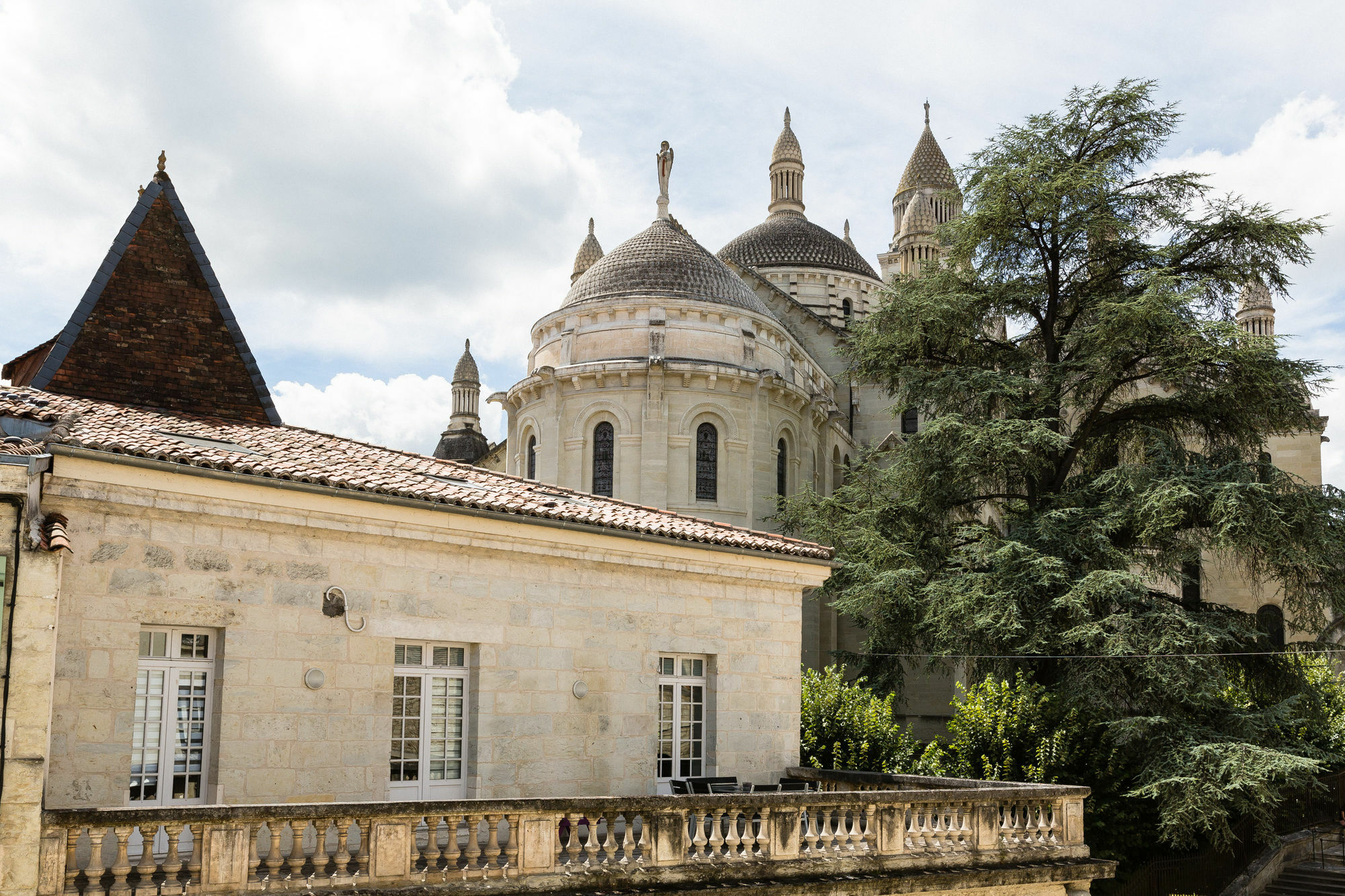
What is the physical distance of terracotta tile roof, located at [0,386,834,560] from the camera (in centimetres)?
1114

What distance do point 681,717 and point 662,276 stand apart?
901 inches

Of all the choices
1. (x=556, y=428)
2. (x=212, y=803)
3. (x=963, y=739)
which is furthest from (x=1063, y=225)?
(x=212, y=803)

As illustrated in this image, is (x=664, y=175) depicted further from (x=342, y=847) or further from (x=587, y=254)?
(x=342, y=847)

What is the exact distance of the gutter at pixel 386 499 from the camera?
10.3 meters

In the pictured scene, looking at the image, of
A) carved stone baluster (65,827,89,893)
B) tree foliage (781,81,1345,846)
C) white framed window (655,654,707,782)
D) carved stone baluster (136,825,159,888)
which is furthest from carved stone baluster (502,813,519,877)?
tree foliage (781,81,1345,846)

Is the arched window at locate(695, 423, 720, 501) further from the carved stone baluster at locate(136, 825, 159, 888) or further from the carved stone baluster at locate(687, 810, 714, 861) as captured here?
the carved stone baluster at locate(136, 825, 159, 888)

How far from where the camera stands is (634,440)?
1366 inches

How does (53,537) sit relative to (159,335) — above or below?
below

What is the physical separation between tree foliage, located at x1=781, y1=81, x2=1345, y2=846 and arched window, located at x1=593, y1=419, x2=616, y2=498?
8.99 m

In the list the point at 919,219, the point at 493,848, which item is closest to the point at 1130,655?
the point at 493,848

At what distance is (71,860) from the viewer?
8.36 metres

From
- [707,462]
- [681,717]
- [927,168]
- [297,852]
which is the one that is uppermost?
[927,168]

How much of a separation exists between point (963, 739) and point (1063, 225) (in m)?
11.6

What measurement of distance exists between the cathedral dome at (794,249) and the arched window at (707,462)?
2013 cm
